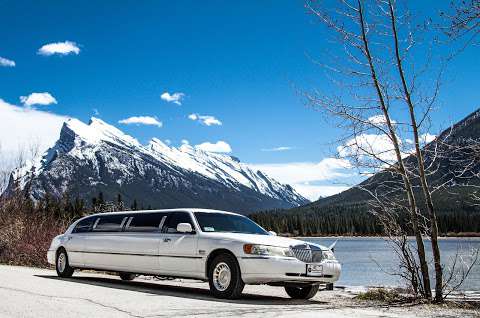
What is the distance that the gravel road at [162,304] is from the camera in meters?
8.98

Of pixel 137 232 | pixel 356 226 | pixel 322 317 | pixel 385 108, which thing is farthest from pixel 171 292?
pixel 356 226

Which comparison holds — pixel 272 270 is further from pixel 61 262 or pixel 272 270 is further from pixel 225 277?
pixel 61 262

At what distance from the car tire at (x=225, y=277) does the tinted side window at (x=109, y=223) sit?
3.27m

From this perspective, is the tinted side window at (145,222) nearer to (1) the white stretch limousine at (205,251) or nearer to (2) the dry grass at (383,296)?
(1) the white stretch limousine at (205,251)

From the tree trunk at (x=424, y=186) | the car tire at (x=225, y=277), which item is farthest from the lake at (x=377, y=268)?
the car tire at (x=225, y=277)

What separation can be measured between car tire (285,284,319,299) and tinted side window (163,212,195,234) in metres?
2.37

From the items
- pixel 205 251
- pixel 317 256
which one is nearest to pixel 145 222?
pixel 205 251

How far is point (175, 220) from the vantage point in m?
12.6

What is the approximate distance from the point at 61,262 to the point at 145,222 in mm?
3642

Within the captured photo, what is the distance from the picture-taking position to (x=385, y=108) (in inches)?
472

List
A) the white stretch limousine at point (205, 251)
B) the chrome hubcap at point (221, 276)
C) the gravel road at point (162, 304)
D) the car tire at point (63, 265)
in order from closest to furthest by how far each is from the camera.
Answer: the gravel road at point (162, 304) → the white stretch limousine at point (205, 251) → the chrome hubcap at point (221, 276) → the car tire at point (63, 265)

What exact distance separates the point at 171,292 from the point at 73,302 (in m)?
2.76

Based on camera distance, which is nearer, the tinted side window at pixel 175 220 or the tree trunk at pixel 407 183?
the tree trunk at pixel 407 183

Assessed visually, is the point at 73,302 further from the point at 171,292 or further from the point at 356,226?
the point at 356,226
